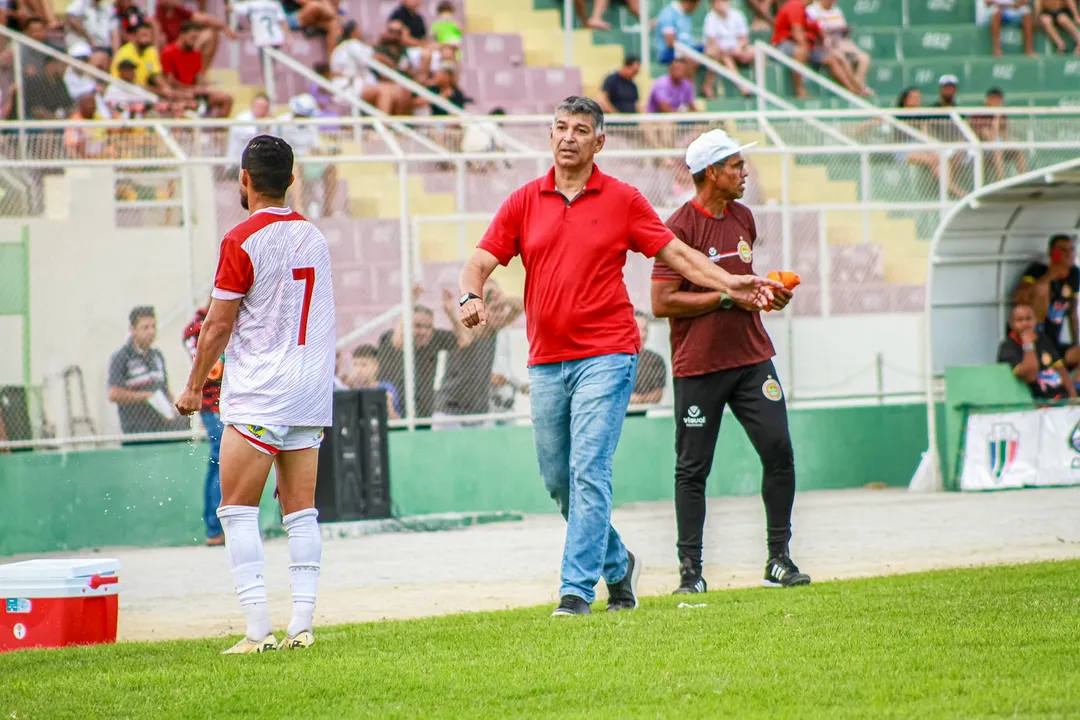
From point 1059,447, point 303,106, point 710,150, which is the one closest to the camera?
point 710,150

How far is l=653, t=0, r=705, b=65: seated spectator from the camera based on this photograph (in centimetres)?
2105

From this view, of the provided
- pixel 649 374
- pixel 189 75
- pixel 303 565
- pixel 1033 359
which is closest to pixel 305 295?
pixel 303 565

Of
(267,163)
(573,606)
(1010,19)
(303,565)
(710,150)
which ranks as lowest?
(573,606)

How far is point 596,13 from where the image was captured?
22047 millimetres

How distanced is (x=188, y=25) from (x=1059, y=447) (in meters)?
11.3

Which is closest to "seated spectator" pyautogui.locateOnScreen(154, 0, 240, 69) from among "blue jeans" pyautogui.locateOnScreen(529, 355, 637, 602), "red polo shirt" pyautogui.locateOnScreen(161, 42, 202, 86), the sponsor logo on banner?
"red polo shirt" pyautogui.locateOnScreen(161, 42, 202, 86)

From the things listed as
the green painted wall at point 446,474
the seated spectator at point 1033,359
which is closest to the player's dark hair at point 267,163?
the green painted wall at point 446,474

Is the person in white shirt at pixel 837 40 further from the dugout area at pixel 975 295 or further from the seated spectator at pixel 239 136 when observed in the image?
the seated spectator at pixel 239 136

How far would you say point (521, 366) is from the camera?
1445cm

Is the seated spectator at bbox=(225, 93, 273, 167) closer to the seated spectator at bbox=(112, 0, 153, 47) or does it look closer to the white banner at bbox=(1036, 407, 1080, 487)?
the seated spectator at bbox=(112, 0, 153, 47)

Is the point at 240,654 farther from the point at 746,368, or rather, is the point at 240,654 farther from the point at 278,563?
the point at 278,563

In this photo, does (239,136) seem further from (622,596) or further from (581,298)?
(622,596)

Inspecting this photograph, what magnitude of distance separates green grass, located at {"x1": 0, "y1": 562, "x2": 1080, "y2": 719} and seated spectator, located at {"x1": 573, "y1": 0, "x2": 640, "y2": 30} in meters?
15.7

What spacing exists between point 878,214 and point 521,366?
390cm
